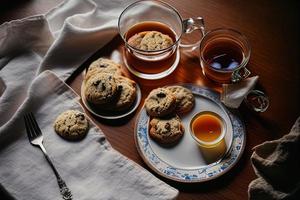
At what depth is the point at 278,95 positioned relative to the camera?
3.36 feet

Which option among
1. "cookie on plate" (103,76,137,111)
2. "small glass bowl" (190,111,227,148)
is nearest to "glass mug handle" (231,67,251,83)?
"small glass bowl" (190,111,227,148)

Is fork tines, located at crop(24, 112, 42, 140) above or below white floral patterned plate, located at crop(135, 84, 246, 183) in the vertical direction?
above

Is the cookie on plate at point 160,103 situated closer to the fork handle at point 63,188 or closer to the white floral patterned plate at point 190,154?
the white floral patterned plate at point 190,154

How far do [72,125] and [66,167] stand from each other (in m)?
0.10

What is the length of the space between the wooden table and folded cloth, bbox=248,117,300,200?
71mm

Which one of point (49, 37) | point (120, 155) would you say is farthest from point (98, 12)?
point (120, 155)

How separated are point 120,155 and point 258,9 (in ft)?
1.75

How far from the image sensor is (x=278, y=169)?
2.70ft

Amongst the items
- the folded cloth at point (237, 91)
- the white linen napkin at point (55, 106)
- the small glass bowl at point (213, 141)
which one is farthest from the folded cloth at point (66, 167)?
the folded cloth at point (237, 91)

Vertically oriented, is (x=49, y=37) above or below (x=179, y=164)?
above

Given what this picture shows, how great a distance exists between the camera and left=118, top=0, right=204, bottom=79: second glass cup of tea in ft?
3.40

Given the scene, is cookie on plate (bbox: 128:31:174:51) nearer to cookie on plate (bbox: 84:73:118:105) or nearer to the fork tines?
cookie on plate (bbox: 84:73:118:105)

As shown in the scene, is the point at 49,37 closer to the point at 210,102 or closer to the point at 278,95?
the point at 210,102

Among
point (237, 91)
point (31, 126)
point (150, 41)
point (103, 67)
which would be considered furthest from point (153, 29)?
point (31, 126)
